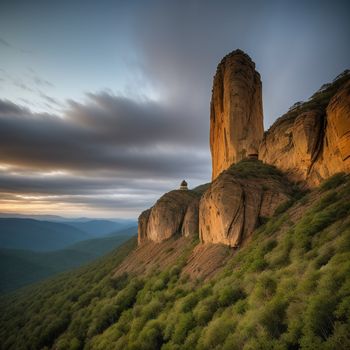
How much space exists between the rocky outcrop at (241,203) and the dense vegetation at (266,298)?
6.40ft

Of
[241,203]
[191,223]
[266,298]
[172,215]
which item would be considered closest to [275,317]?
[266,298]

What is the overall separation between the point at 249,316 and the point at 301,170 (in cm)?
2276

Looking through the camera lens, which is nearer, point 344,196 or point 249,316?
point 249,316

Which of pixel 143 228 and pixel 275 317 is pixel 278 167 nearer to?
pixel 275 317

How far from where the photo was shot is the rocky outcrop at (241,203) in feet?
98.0

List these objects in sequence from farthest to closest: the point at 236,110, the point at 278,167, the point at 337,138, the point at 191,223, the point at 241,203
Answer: the point at 236,110 → the point at 191,223 → the point at 278,167 → the point at 241,203 → the point at 337,138

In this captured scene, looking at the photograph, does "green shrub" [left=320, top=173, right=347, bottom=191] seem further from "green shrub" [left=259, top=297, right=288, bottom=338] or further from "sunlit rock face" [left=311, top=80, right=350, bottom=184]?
"green shrub" [left=259, top=297, right=288, bottom=338]

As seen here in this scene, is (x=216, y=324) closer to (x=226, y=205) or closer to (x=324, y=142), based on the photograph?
(x=226, y=205)

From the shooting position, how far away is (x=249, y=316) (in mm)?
14633

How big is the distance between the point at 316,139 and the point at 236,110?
27764 mm

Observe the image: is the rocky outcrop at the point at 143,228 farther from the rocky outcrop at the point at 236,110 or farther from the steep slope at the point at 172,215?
the rocky outcrop at the point at 236,110

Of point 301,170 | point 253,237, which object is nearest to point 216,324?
point 253,237

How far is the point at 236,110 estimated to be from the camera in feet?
176

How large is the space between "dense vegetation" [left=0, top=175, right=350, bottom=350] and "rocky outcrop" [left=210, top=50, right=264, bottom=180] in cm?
2728
